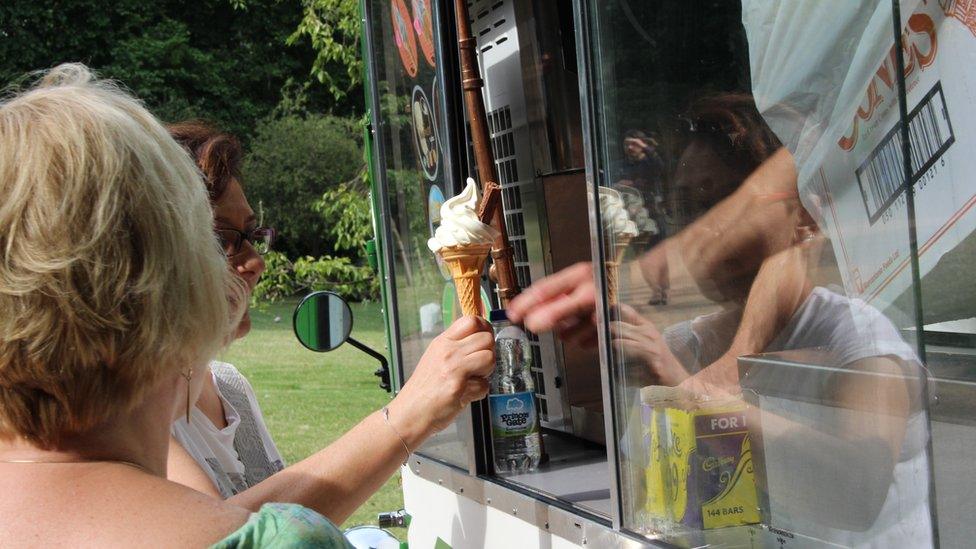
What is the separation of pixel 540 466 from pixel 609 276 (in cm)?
78

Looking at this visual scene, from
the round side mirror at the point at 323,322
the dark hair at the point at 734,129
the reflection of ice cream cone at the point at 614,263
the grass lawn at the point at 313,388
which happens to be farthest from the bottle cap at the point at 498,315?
the grass lawn at the point at 313,388

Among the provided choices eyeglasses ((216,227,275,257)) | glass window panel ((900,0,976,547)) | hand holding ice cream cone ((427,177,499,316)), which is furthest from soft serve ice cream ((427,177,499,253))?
glass window panel ((900,0,976,547))

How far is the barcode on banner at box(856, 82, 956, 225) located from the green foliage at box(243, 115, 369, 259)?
63.5 ft

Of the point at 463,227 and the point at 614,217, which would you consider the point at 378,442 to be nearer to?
the point at 463,227

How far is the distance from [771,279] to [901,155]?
30 centimetres

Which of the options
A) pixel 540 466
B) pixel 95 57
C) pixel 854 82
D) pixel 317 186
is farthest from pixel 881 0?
pixel 95 57

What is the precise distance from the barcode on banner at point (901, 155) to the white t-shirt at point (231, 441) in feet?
4.87

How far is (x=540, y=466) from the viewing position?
2.35 metres

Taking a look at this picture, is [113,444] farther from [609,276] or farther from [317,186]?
[317,186]

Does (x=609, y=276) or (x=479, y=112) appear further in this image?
(x=479, y=112)

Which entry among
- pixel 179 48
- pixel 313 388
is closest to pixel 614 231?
pixel 313 388

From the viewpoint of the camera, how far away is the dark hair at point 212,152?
241cm

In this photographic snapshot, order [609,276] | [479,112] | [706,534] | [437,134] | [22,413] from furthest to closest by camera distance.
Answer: [437,134], [479,112], [609,276], [706,534], [22,413]

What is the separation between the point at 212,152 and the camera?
2.43 m
